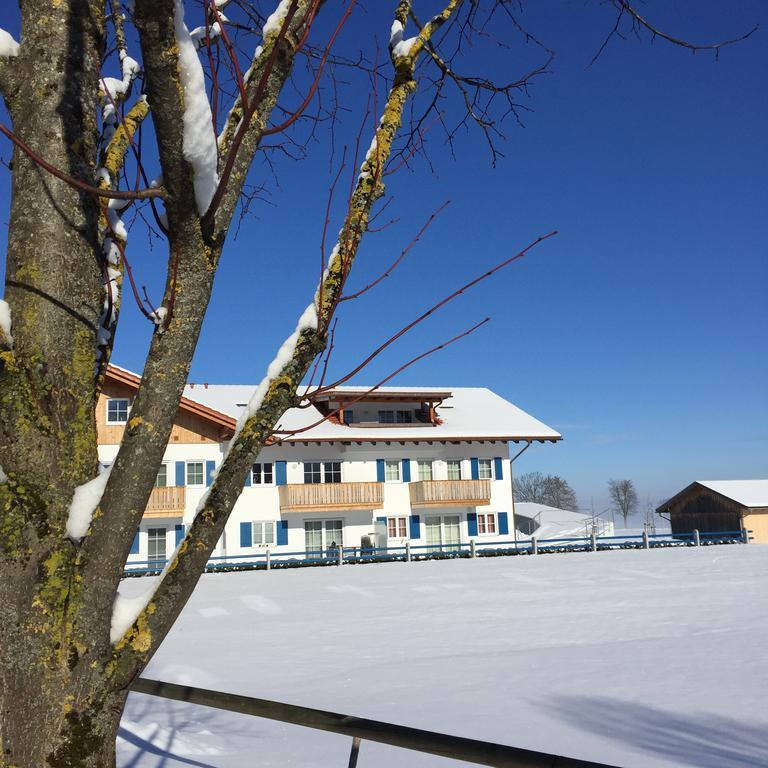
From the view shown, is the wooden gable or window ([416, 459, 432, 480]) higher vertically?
the wooden gable

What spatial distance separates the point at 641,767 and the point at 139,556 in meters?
23.5

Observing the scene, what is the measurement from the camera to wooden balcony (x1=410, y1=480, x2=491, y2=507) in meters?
29.5

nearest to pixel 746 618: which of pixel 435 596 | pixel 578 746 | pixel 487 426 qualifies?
pixel 435 596

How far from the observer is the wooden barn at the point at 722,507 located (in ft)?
114

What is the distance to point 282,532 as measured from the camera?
28344 millimetres

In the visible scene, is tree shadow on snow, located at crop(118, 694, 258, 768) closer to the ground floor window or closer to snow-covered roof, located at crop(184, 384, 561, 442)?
snow-covered roof, located at crop(184, 384, 561, 442)

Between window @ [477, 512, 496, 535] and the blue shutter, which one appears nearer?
the blue shutter

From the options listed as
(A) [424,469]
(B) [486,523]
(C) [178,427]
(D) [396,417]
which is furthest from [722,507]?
(C) [178,427]

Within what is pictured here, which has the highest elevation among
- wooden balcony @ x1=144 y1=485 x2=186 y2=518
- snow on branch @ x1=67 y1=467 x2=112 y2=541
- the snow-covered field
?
wooden balcony @ x1=144 y1=485 x2=186 y2=518

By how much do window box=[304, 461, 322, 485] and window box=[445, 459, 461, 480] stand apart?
6.02m

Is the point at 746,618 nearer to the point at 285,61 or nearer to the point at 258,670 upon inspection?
the point at 258,670

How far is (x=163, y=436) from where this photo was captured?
2.05 metres

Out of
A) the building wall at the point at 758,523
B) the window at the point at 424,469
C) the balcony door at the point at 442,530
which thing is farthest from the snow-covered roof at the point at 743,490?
the window at the point at 424,469

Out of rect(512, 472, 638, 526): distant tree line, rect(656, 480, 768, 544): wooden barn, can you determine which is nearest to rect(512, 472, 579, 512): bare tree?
rect(512, 472, 638, 526): distant tree line
